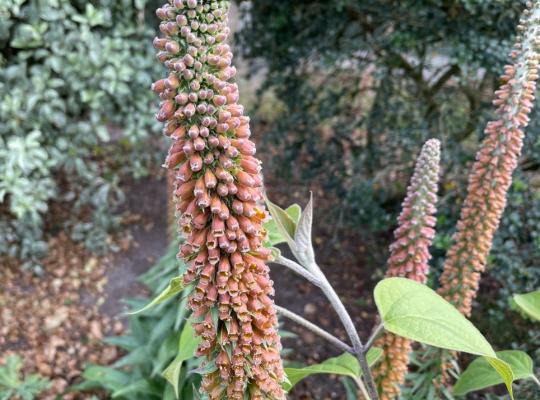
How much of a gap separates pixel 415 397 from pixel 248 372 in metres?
1.48

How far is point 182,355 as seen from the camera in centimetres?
173

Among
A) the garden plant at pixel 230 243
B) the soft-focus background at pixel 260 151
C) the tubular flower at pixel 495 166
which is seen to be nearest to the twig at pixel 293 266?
the garden plant at pixel 230 243

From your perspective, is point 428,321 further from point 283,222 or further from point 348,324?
point 283,222

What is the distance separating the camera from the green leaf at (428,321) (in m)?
1.24

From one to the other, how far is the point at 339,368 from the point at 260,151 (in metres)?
4.39

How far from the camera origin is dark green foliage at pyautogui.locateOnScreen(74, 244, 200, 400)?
10.2ft

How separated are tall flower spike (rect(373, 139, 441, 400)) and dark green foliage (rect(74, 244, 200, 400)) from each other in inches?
49.3

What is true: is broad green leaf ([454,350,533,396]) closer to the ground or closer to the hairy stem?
the hairy stem

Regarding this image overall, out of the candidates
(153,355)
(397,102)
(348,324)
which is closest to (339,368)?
(348,324)

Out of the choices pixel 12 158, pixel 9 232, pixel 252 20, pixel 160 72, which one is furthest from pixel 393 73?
pixel 9 232

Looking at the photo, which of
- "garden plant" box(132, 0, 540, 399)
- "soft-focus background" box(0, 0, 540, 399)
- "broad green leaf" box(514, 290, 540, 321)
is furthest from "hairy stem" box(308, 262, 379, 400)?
"soft-focus background" box(0, 0, 540, 399)

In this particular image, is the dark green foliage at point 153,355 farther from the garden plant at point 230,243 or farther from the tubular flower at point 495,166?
the tubular flower at point 495,166

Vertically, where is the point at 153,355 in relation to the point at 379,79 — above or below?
below

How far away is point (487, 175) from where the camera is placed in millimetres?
2082
